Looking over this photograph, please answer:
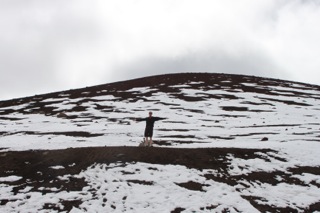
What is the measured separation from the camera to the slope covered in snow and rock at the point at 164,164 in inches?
640

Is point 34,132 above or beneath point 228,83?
beneath

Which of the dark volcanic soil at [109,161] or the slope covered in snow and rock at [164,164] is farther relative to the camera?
the dark volcanic soil at [109,161]

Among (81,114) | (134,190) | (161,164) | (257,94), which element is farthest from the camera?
(257,94)

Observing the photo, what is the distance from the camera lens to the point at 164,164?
20172 mm

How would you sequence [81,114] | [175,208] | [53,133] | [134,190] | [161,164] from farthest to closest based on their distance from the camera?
1. [81,114]
2. [53,133]
3. [161,164]
4. [134,190]
5. [175,208]

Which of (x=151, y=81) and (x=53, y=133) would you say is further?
(x=151, y=81)

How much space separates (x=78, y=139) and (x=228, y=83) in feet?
144

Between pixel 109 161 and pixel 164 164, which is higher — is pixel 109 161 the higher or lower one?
the lower one

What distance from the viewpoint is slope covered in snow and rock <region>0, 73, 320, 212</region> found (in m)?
16.2

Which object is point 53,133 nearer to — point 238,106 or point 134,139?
point 134,139

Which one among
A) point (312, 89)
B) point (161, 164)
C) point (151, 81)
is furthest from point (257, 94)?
point (161, 164)

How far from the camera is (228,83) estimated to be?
68.3 m

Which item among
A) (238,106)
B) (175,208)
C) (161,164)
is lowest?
(175,208)

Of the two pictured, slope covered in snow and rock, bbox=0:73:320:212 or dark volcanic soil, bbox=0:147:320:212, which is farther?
dark volcanic soil, bbox=0:147:320:212
